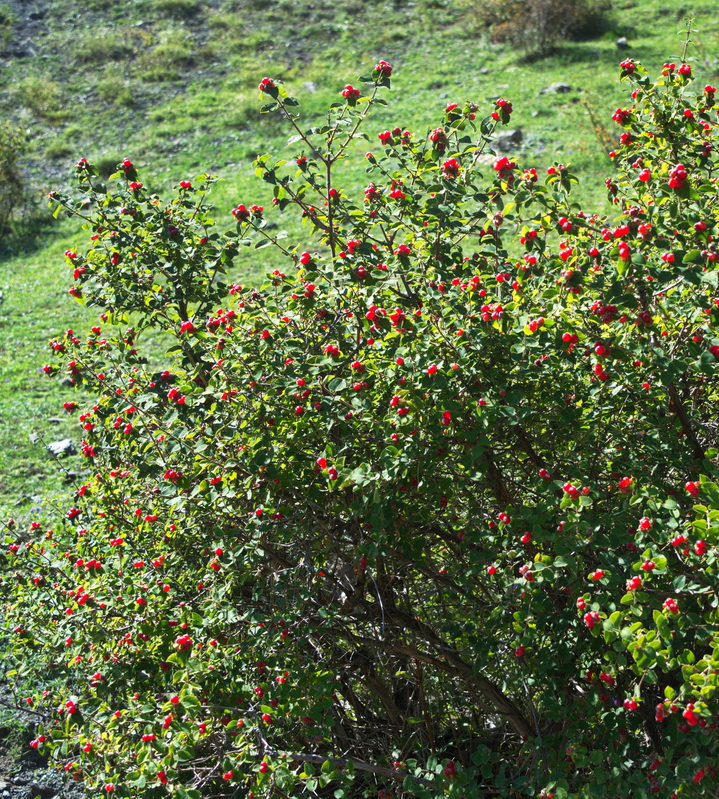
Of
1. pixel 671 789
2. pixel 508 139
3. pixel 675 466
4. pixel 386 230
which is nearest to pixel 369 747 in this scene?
pixel 671 789

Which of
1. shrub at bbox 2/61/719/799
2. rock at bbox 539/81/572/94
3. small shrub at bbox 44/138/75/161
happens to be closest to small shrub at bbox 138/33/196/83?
small shrub at bbox 44/138/75/161

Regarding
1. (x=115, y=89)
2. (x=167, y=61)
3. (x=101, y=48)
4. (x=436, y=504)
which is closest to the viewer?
(x=436, y=504)

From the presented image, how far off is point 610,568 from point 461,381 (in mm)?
561

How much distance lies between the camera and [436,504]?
8.05ft

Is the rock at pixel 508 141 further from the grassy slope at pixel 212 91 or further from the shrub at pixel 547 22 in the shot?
the shrub at pixel 547 22

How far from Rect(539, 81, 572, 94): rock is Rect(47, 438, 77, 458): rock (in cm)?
875

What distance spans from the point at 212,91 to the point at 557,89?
260 inches

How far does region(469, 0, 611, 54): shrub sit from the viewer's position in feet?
47.1

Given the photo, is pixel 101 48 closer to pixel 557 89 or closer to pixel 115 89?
pixel 115 89

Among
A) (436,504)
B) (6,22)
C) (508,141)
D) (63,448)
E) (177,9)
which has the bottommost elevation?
(63,448)

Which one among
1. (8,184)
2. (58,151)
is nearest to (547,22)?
(58,151)

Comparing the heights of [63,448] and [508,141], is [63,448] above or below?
below

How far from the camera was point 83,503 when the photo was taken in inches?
135

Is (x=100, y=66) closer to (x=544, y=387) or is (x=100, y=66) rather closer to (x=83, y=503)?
(x=83, y=503)
